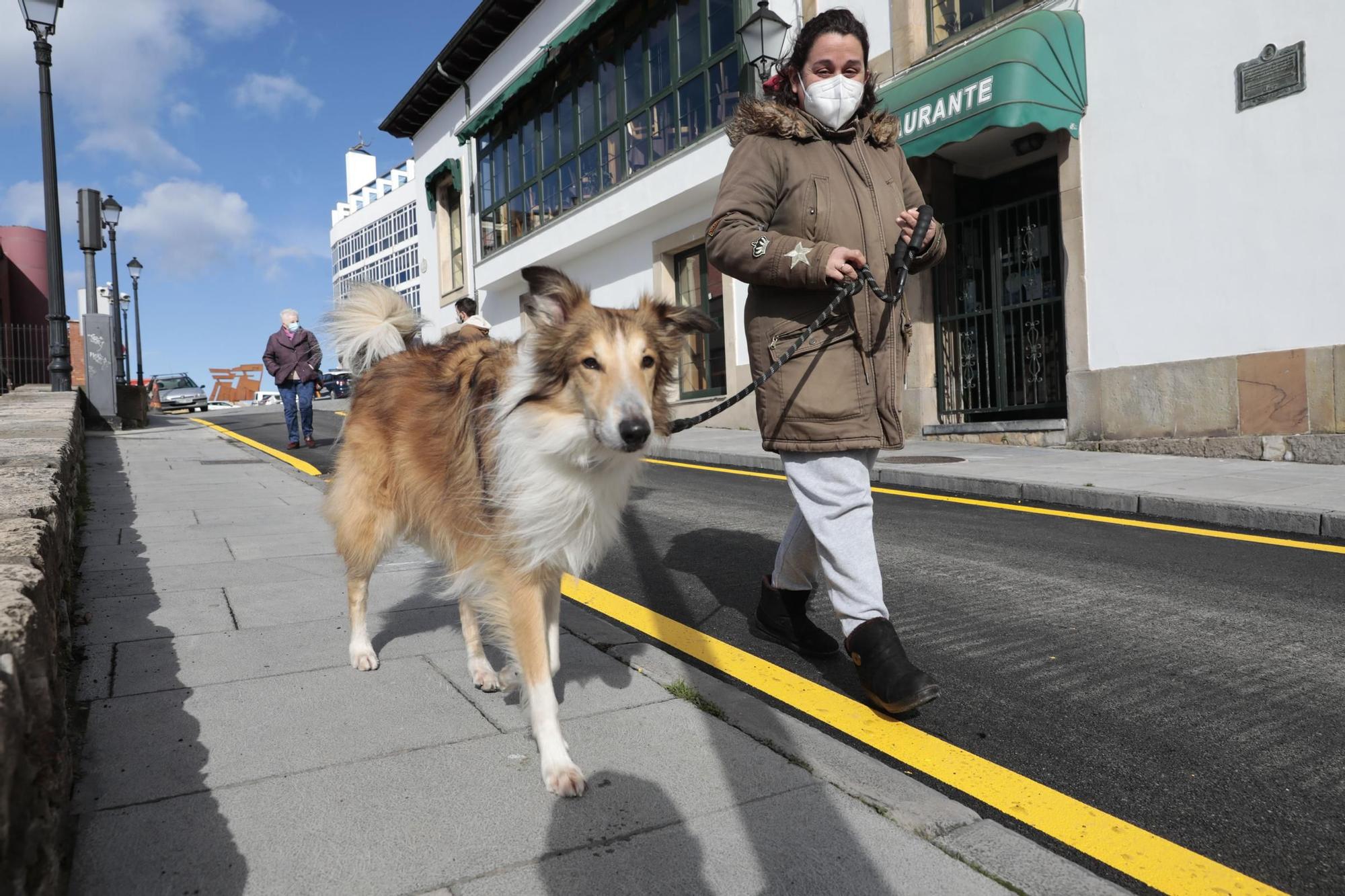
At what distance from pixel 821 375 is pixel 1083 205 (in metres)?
9.13

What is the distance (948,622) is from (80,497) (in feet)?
22.3

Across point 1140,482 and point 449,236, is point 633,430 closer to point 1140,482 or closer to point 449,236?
point 1140,482

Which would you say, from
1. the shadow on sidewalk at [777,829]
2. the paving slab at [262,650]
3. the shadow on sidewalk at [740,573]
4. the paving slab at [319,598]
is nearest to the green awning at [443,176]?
the shadow on sidewalk at [740,573]

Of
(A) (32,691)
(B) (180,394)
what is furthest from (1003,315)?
(B) (180,394)

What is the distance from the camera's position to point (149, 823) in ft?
6.93

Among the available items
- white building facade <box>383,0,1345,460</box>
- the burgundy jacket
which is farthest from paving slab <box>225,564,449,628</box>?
the burgundy jacket

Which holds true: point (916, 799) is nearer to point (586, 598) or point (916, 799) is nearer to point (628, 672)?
point (628, 672)

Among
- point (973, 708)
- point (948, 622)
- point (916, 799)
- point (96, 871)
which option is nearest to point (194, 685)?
point (96, 871)

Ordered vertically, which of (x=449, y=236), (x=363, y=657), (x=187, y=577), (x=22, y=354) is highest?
(x=449, y=236)

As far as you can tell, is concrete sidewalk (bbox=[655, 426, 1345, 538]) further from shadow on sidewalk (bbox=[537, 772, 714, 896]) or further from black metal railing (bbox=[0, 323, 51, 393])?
black metal railing (bbox=[0, 323, 51, 393])

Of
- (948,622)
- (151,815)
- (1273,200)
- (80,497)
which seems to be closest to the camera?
(151,815)

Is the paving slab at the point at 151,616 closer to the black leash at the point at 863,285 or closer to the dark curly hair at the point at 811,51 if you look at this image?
the black leash at the point at 863,285

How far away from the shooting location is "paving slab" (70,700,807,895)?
1.93 metres

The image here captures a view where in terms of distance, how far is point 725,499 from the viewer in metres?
7.87
